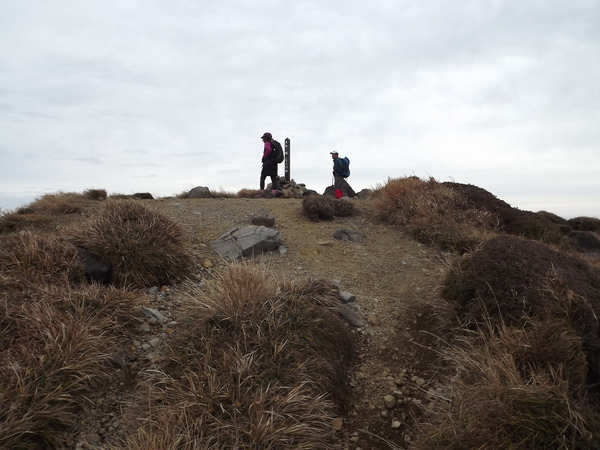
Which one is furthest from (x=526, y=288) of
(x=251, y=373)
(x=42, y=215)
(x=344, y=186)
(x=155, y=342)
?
(x=344, y=186)

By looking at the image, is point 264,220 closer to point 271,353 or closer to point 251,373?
point 271,353

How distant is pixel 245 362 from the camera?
3207 mm

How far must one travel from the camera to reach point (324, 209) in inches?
329

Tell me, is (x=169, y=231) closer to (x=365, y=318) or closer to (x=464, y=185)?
(x=365, y=318)

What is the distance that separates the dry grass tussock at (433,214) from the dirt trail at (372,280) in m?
0.28

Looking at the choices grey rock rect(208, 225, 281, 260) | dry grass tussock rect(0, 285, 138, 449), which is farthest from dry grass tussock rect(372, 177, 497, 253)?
dry grass tussock rect(0, 285, 138, 449)

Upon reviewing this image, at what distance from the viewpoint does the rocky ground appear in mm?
3225

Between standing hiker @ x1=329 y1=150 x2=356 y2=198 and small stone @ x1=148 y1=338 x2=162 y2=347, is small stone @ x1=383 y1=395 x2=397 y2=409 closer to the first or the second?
small stone @ x1=148 y1=338 x2=162 y2=347

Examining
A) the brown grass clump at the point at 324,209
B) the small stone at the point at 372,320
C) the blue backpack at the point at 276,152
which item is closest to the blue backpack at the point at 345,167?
the blue backpack at the point at 276,152

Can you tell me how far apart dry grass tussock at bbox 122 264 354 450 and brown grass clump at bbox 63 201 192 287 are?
3.51 ft

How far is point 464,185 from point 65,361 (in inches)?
351

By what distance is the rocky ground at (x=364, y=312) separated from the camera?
322 cm

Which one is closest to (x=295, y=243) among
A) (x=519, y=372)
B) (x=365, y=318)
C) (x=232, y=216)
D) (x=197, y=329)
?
(x=232, y=216)

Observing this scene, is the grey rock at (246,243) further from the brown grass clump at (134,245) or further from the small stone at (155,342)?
the small stone at (155,342)
